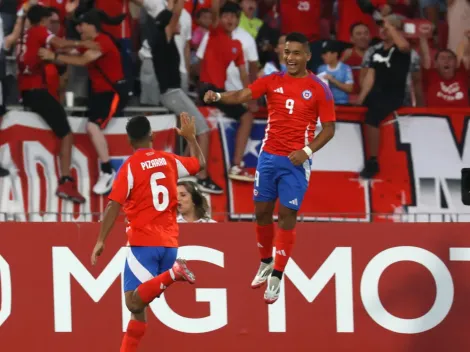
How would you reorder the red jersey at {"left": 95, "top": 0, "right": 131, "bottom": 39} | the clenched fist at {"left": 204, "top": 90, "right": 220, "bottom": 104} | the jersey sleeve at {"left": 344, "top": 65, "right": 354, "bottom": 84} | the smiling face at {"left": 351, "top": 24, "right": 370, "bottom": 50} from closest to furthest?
the clenched fist at {"left": 204, "top": 90, "right": 220, "bottom": 104} → the red jersey at {"left": 95, "top": 0, "right": 131, "bottom": 39} → the jersey sleeve at {"left": 344, "top": 65, "right": 354, "bottom": 84} → the smiling face at {"left": 351, "top": 24, "right": 370, "bottom": 50}

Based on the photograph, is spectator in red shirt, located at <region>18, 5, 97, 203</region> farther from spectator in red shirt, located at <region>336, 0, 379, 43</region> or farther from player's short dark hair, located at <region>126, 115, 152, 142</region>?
player's short dark hair, located at <region>126, 115, 152, 142</region>

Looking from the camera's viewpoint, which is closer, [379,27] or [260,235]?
[260,235]

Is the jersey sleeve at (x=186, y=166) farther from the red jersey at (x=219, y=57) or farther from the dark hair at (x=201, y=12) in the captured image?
the dark hair at (x=201, y=12)

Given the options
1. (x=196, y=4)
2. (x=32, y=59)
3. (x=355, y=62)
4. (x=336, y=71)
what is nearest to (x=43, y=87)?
(x=32, y=59)

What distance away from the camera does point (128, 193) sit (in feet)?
34.8

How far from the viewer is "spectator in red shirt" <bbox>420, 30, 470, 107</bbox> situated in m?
15.7

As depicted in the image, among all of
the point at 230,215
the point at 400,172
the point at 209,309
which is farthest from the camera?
the point at 400,172

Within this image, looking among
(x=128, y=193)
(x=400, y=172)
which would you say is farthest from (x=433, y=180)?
(x=128, y=193)

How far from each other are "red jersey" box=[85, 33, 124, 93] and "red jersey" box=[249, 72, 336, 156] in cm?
390

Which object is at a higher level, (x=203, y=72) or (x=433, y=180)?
(x=203, y=72)

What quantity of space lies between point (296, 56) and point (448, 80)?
5536 mm

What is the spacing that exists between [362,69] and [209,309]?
4.41 m

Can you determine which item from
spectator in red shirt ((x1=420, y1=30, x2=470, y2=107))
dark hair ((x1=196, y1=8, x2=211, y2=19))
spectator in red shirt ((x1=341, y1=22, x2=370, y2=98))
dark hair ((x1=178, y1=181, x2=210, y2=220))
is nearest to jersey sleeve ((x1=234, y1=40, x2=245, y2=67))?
dark hair ((x1=196, y1=8, x2=211, y2=19))

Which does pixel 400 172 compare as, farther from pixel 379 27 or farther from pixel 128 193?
pixel 128 193
